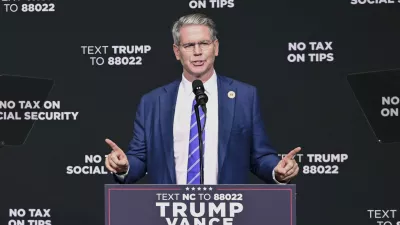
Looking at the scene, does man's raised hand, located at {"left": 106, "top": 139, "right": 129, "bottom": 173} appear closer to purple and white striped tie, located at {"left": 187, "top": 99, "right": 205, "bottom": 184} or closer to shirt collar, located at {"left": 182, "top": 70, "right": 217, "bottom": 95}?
purple and white striped tie, located at {"left": 187, "top": 99, "right": 205, "bottom": 184}

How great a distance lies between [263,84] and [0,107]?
1.62 metres

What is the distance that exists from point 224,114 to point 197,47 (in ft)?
1.15

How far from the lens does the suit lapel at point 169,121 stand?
3080 millimetres

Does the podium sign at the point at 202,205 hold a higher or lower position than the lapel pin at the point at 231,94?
lower

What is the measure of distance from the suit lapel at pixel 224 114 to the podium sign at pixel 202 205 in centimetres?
100

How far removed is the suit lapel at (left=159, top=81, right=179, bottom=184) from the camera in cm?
308

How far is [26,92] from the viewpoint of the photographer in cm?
402

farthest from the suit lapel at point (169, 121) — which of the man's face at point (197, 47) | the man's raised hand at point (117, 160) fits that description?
the man's raised hand at point (117, 160)

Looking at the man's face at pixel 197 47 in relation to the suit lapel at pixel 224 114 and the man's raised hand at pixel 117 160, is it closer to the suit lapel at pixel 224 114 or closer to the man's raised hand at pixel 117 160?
the suit lapel at pixel 224 114

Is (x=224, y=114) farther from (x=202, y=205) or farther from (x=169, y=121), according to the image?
(x=202, y=205)

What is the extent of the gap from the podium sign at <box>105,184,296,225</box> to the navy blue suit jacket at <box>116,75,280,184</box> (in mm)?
948

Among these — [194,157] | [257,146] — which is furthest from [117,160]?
[257,146]

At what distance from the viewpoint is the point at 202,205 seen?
82.2 inches

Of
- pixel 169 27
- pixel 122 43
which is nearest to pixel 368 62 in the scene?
pixel 169 27
